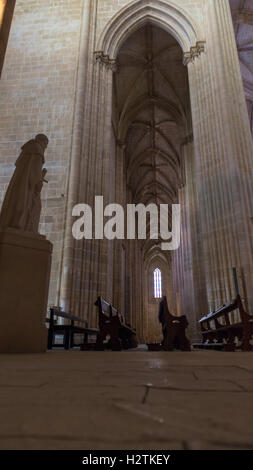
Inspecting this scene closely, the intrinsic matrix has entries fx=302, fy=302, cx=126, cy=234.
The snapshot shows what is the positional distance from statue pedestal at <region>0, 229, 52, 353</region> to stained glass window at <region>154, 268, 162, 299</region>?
2865 centimetres

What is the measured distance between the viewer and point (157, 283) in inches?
1268

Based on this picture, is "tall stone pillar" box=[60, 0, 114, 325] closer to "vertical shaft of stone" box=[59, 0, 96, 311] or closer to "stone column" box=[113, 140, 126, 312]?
"vertical shaft of stone" box=[59, 0, 96, 311]

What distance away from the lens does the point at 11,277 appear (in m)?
3.16

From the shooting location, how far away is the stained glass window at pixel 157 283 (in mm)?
31438

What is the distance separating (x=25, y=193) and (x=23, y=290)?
1156mm

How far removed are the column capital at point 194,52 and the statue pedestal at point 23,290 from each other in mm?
9074

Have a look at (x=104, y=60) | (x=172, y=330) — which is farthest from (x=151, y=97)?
(x=172, y=330)

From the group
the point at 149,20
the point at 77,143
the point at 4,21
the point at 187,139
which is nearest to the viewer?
the point at 4,21

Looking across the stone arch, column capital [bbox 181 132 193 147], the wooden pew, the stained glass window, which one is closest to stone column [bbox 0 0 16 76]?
the wooden pew

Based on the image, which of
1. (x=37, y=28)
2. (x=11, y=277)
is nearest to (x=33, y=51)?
(x=37, y=28)

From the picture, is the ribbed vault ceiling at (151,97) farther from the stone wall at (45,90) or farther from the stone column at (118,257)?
the stone wall at (45,90)

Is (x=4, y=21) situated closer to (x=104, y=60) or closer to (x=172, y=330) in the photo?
(x=172, y=330)
